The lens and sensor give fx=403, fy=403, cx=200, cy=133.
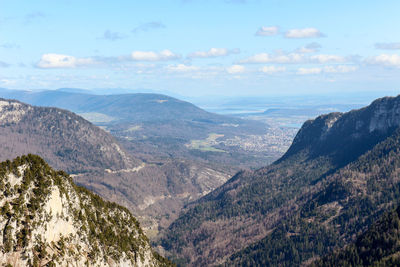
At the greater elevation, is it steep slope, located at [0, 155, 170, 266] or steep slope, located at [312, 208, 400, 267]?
steep slope, located at [0, 155, 170, 266]

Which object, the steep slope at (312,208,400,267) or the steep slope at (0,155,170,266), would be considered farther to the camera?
the steep slope at (312,208,400,267)

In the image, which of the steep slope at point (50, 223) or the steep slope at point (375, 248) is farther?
the steep slope at point (375, 248)

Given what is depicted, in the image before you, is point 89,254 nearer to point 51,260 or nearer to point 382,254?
point 51,260

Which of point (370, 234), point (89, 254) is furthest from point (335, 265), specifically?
point (89, 254)

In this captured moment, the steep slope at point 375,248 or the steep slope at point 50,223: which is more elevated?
the steep slope at point 50,223
